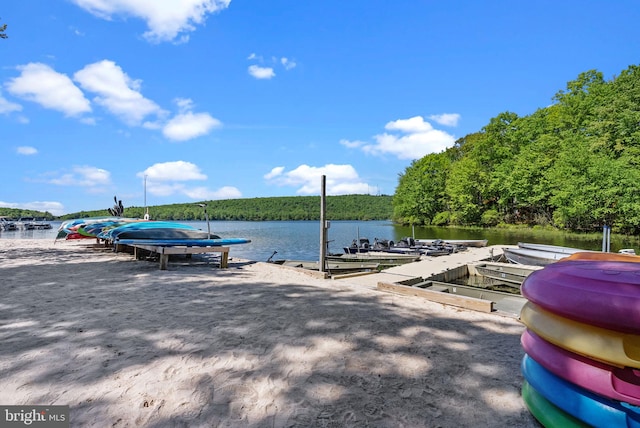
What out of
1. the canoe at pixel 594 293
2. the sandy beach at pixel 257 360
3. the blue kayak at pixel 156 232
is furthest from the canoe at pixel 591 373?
the blue kayak at pixel 156 232

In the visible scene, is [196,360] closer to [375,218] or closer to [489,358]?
[489,358]

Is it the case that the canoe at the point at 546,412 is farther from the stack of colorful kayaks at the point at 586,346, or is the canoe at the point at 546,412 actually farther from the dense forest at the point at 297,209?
the dense forest at the point at 297,209

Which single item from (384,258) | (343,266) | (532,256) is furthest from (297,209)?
(532,256)

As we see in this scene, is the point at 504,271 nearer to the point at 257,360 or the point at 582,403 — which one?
the point at 582,403

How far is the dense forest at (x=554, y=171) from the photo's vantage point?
92.4ft

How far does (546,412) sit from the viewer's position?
205 centimetres

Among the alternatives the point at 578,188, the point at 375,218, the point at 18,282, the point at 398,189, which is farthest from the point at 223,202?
the point at 18,282

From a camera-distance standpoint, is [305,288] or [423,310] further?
[305,288]

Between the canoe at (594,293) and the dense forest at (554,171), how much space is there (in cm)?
3315

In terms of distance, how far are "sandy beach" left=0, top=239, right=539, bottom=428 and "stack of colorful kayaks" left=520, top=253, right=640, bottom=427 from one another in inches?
15.7

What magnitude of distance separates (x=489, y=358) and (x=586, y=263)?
145cm

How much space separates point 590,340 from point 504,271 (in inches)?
458

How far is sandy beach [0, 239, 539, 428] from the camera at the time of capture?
2258 millimetres

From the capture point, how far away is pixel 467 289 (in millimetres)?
8453
